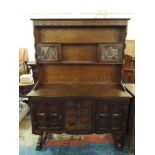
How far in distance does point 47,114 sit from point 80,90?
0.49m

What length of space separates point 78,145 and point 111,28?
5.14ft

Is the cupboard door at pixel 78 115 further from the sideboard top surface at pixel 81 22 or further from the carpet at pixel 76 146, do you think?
the sideboard top surface at pixel 81 22

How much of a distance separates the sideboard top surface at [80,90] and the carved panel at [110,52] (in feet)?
1.18

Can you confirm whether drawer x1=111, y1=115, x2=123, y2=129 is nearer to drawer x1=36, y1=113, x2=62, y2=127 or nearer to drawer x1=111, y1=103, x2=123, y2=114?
drawer x1=111, y1=103, x2=123, y2=114

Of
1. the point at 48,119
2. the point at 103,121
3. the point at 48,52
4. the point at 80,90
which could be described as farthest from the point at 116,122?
the point at 48,52

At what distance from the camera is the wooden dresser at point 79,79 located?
7.16 feet

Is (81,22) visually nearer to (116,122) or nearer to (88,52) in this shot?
(88,52)

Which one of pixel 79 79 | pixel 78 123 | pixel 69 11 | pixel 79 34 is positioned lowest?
pixel 78 123

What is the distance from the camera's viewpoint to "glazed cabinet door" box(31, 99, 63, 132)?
7.16 ft

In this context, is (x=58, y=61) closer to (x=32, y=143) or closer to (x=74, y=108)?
(x=74, y=108)

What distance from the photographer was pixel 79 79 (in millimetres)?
2680

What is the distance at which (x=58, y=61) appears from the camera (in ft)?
8.16

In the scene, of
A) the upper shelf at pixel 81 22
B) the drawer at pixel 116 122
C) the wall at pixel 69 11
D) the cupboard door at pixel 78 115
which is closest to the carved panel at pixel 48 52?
the upper shelf at pixel 81 22

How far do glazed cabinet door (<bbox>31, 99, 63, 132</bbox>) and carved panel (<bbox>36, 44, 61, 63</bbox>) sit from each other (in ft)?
1.92
